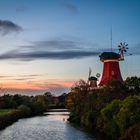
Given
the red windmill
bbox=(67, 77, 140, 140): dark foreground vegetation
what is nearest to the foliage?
bbox=(67, 77, 140, 140): dark foreground vegetation

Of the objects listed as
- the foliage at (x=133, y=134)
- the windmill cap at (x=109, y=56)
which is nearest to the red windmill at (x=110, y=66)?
the windmill cap at (x=109, y=56)

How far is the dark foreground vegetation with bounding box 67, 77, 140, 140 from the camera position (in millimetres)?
51156

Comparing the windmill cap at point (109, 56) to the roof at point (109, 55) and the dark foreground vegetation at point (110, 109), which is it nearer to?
the roof at point (109, 55)

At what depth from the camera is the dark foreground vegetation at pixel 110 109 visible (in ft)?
168

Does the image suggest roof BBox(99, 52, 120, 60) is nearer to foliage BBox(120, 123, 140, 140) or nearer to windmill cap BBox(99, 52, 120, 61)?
windmill cap BBox(99, 52, 120, 61)

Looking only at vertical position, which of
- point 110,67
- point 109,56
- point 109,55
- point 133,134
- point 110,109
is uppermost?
point 109,55

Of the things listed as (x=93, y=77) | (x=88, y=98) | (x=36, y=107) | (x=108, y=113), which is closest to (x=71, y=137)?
(x=108, y=113)

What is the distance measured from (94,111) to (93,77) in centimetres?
4479

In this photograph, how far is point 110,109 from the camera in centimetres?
5944

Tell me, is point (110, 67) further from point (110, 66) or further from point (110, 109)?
point (110, 109)

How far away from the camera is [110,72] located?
95.9 meters

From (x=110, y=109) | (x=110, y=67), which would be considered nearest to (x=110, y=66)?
(x=110, y=67)

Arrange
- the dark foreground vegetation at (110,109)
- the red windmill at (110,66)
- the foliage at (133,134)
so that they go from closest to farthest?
the foliage at (133,134) < the dark foreground vegetation at (110,109) < the red windmill at (110,66)

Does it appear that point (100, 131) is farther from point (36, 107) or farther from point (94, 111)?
point (36, 107)
